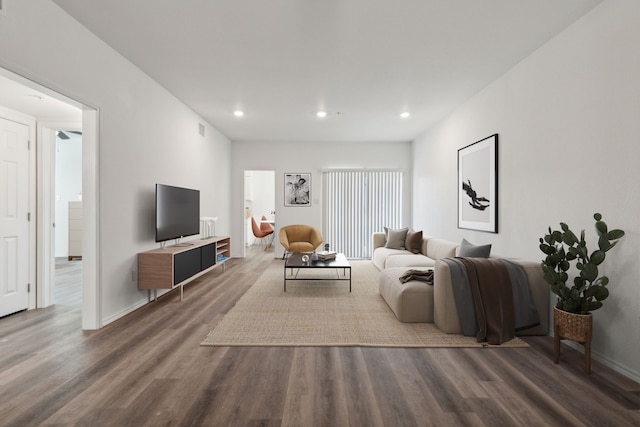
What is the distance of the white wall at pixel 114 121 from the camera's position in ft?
7.73

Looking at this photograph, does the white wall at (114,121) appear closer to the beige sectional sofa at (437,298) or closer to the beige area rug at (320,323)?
the beige area rug at (320,323)

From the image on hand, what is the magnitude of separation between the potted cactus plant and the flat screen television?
396 centimetres

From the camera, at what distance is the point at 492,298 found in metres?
2.79

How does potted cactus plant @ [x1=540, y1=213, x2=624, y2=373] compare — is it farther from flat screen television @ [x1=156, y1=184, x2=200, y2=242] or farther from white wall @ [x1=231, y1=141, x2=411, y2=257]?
white wall @ [x1=231, y1=141, x2=411, y2=257]

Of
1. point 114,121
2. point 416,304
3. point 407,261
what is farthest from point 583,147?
point 114,121

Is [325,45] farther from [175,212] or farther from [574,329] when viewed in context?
[574,329]

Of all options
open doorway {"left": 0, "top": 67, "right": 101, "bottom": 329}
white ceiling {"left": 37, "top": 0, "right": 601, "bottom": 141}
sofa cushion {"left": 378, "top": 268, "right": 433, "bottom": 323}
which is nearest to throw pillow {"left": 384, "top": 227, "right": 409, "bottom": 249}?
white ceiling {"left": 37, "top": 0, "right": 601, "bottom": 141}

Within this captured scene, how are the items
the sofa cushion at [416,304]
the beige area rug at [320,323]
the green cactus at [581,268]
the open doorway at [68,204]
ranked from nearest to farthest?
1. the green cactus at [581,268]
2. the beige area rug at [320,323]
3. the sofa cushion at [416,304]
4. the open doorway at [68,204]

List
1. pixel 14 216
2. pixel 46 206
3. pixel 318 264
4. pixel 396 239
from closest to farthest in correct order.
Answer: pixel 14 216
pixel 46 206
pixel 318 264
pixel 396 239

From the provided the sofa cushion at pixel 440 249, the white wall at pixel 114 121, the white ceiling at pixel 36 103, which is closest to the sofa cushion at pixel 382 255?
the sofa cushion at pixel 440 249

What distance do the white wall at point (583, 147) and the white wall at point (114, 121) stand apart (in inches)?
166

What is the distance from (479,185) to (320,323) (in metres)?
2.81

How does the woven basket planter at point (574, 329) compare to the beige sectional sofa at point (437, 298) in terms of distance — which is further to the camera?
the beige sectional sofa at point (437, 298)

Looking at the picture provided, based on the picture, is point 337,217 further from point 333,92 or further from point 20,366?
point 20,366
